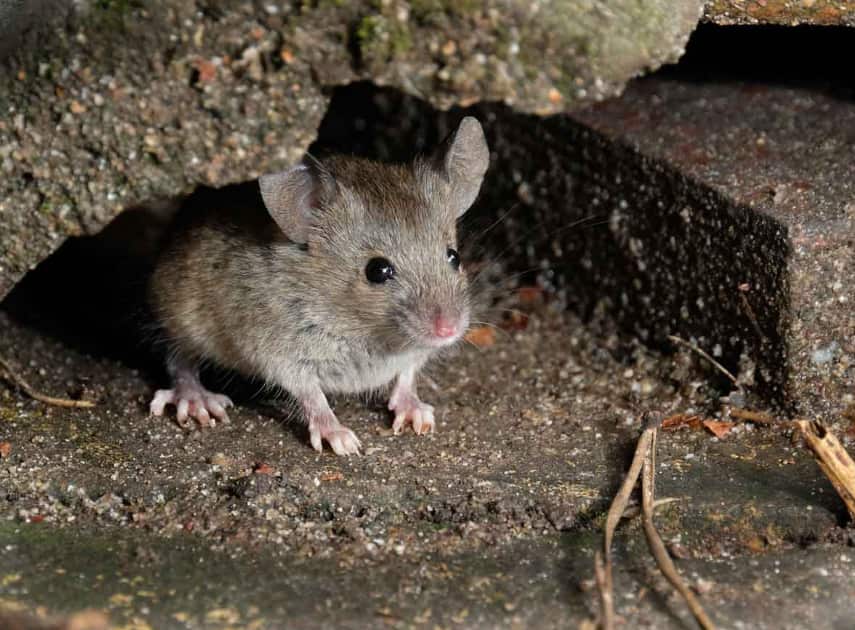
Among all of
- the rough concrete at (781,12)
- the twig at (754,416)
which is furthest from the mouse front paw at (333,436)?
the rough concrete at (781,12)

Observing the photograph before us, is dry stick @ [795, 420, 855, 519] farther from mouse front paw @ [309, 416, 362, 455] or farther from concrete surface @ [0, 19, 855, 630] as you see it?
mouse front paw @ [309, 416, 362, 455]

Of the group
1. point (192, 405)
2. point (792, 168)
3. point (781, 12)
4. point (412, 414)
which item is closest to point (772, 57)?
point (792, 168)

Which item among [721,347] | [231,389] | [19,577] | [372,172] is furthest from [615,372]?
[19,577]

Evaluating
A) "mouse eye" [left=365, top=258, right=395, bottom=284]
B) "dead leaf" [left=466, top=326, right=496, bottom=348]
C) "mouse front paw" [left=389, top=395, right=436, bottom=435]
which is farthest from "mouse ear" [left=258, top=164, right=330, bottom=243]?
"dead leaf" [left=466, top=326, right=496, bottom=348]

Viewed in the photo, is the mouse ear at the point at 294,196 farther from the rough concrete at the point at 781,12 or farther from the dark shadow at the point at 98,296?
the rough concrete at the point at 781,12

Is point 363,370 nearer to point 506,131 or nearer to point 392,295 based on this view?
point 392,295

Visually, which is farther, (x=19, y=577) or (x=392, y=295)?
(x=392, y=295)
